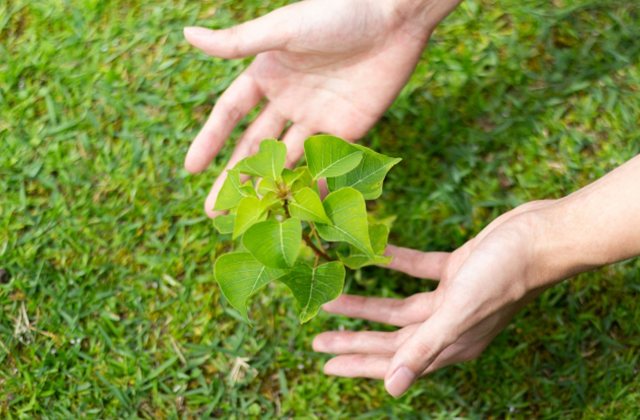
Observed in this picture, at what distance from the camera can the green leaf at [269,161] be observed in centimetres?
204

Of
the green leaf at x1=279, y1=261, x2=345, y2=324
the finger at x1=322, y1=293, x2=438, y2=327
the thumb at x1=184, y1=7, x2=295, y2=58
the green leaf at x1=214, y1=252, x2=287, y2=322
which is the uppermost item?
the thumb at x1=184, y1=7, x2=295, y2=58

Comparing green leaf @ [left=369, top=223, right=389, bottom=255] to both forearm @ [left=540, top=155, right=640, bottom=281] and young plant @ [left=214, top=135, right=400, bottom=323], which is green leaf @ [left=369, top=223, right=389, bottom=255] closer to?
young plant @ [left=214, top=135, right=400, bottom=323]

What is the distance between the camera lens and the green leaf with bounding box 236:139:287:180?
80.3 inches

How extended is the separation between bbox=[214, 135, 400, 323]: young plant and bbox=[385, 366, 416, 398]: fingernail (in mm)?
414

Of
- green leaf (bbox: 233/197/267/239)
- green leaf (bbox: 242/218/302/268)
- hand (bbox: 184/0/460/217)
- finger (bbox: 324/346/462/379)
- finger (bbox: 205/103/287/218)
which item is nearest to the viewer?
green leaf (bbox: 242/218/302/268)

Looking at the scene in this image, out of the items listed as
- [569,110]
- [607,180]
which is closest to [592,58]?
[569,110]

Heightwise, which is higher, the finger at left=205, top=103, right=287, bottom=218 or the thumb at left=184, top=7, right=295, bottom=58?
the thumb at left=184, top=7, right=295, bottom=58

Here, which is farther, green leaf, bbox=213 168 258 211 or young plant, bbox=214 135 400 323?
green leaf, bbox=213 168 258 211

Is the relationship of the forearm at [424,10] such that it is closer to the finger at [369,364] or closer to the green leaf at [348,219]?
the green leaf at [348,219]

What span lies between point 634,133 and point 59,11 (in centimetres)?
475

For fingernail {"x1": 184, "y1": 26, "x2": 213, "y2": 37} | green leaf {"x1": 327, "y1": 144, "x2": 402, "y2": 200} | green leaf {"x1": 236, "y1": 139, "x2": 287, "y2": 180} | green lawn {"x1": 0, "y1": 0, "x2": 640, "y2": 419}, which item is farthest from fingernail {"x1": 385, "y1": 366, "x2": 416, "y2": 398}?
fingernail {"x1": 184, "y1": 26, "x2": 213, "y2": 37}

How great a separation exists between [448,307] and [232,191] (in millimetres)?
1080

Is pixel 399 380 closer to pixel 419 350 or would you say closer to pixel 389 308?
pixel 419 350

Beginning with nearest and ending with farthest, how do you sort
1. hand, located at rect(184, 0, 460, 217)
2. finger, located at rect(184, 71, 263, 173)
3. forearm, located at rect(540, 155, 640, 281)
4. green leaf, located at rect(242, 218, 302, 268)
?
1. green leaf, located at rect(242, 218, 302, 268)
2. forearm, located at rect(540, 155, 640, 281)
3. hand, located at rect(184, 0, 460, 217)
4. finger, located at rect(184, 71, 263, 173)
